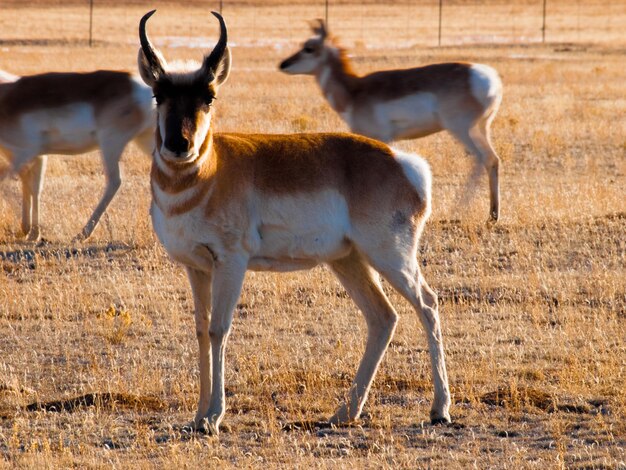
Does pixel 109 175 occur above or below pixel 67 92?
below

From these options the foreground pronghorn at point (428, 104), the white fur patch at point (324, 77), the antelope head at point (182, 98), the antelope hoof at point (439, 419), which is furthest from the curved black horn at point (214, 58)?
the white fur patch at point (324, 77)

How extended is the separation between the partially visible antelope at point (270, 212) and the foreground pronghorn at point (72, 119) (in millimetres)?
5185

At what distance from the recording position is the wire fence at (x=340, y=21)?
5584 cm

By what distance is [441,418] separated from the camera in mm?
6398

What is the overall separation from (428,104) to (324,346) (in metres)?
5.68

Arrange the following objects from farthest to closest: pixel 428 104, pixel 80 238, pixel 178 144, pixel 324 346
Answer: pixel 428 104 < pixel 80 238 < pixel 324 346 < pixel 178 144

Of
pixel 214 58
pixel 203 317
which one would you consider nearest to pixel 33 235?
pixel 203 317

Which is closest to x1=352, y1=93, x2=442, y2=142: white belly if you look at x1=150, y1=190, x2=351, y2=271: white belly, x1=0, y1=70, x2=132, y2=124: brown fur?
x1=0, y1=70, x2=132, y2=124: brown fur

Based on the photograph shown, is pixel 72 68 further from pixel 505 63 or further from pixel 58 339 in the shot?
pixel 58 339

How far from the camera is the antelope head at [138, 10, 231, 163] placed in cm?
584

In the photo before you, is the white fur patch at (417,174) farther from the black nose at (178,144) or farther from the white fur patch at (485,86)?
the white fur patch at (485,86)

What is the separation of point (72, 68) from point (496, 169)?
71.8 feet

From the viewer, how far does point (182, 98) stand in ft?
19.5

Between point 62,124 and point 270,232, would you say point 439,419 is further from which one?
point 62,124
